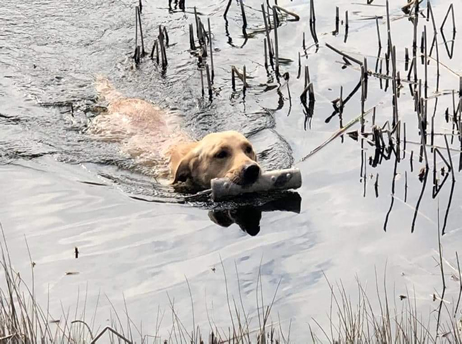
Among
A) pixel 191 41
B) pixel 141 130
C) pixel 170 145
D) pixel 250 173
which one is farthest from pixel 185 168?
pixel 191 41

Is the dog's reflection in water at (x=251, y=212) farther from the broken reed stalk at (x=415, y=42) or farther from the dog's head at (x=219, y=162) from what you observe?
the broken reed stalk at (x=415, y=42)

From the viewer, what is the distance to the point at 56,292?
18.2ft

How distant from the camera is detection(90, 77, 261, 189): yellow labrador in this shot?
7.16 meters

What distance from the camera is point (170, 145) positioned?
7965mm

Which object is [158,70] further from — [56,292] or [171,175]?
[56,292]

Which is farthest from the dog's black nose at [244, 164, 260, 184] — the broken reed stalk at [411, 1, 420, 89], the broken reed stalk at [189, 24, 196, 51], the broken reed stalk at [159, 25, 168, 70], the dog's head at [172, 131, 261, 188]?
the broken reed stalk at [189, 24, 196, 51]

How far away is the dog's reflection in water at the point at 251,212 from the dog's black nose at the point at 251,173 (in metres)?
0.23

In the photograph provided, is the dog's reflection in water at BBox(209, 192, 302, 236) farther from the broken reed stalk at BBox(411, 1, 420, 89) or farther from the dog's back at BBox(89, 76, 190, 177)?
the broken reed stalk at BBox(411, 1, 420, 89)

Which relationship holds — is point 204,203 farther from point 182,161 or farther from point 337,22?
point 337,22

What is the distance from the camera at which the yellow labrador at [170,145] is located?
716cm

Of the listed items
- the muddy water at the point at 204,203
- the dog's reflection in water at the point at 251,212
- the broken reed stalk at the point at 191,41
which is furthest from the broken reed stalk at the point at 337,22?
the dog's reflection in water at the point at 251,212

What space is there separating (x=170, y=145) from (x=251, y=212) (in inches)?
54.7

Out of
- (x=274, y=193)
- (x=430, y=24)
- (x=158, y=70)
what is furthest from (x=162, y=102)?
(x=430, y=24)

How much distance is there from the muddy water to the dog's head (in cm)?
25
